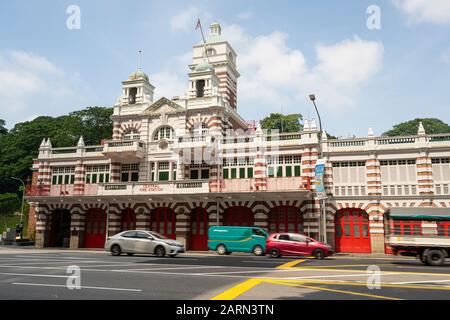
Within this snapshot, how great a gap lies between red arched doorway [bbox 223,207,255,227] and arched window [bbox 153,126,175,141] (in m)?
8.94

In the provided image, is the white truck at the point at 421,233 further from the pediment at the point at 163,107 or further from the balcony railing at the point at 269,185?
the pediment at the point at 163,107

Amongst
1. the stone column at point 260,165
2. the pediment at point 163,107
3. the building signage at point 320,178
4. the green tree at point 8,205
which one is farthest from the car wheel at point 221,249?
the green tree at point 8,205

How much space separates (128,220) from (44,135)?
1591 inches

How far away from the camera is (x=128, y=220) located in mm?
34344

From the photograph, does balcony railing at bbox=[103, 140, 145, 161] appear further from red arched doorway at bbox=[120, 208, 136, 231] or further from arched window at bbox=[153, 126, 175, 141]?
red arched doorway at bbox=[120, 208, 136, 231]

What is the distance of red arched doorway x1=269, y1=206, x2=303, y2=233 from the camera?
3000 centimetres

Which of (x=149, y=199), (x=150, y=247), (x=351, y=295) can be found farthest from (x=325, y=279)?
(x=149, y=199)

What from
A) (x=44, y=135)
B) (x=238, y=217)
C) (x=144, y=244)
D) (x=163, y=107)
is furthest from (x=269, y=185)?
(x=44, y=135)

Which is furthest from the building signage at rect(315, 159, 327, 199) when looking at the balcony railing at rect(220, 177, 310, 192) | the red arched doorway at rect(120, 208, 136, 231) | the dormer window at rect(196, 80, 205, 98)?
the red arched doorway at rect(120, 208, 136, 231)

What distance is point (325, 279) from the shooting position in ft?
38.9

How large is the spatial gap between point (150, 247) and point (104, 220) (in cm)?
1561

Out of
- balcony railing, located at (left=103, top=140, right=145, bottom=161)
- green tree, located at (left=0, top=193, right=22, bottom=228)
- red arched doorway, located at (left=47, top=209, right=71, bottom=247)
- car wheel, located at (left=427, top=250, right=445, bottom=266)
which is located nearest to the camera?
car wheel, located at (left=427, top=250, right=445, bottom=266)

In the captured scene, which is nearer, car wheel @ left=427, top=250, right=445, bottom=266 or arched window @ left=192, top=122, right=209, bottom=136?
car wheel @ left=427, top=250, right=445, bottom=266

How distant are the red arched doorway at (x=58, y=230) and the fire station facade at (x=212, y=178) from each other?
0.36ft
